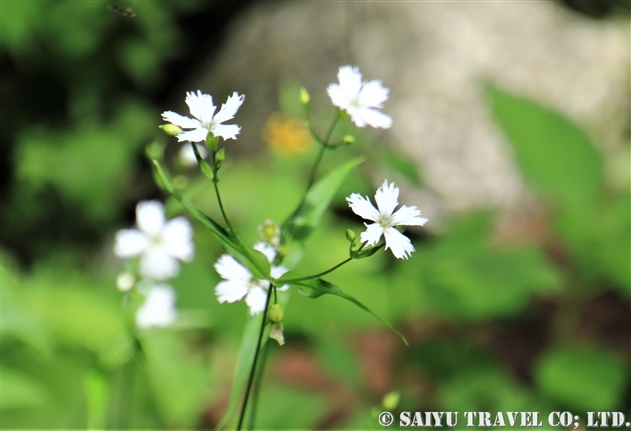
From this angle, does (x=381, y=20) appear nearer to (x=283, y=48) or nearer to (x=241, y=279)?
(x=283, y=48)

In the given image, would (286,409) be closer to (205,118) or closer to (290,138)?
(205,118)

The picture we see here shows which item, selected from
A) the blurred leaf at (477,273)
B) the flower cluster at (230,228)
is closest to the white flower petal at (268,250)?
the flower cluster at (230,228)

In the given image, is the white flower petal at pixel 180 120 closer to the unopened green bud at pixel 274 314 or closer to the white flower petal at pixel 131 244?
the unopened green bud at pixel 274 314

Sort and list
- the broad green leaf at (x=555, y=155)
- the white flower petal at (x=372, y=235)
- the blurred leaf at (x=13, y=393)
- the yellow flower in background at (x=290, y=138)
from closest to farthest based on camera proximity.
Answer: the white flower petal at (x=372, y=235)
the blurred leaf at (x=13, y=393)
the broad green leaf at (x=555, y=155)
the yellow flower in background at (x=290, y=138)

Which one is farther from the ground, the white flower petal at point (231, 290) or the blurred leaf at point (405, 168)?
the blurred leaf at point (405, 168)

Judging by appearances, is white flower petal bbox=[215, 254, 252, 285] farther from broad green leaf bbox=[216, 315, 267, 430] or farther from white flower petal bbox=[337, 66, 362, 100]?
white flower petal bbox=[337, 66, 362, 100]

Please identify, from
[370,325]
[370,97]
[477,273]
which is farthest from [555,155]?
[370,97]

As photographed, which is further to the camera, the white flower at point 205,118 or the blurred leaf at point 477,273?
the blurred leaf at point 477,273
